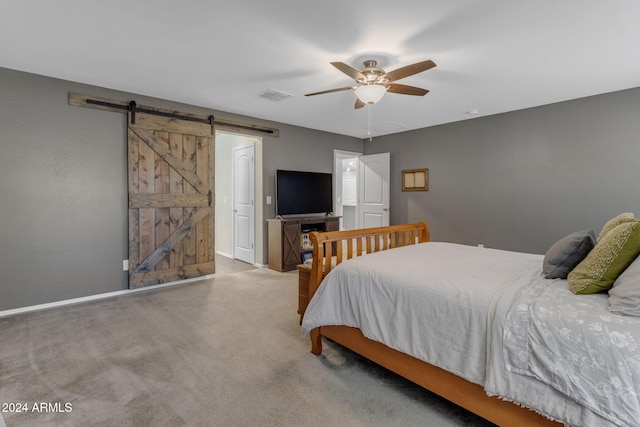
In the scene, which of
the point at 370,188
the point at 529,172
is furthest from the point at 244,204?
the point at 529,172

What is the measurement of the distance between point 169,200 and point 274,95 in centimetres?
200

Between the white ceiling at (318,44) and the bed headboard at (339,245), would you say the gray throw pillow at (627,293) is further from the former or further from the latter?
the white ceiling at (318,44)

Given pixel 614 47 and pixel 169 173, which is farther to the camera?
pixel 169 173

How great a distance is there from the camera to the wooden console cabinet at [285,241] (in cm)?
493

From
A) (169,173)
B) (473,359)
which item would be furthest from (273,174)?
(473,359)

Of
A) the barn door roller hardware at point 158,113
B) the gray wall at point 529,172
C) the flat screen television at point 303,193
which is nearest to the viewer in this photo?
the barn door roller hardware at point 158,113

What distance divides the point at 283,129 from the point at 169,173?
6.91 feet

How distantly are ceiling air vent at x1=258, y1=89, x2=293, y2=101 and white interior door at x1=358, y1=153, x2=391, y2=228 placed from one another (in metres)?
2.86

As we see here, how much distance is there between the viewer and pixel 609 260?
4.91 feet

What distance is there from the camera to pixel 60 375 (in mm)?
2127

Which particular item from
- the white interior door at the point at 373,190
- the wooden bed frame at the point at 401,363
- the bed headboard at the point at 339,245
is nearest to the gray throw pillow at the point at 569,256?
the wooden bed frame at the point at 401,363

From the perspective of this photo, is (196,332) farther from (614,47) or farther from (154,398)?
(614,47)

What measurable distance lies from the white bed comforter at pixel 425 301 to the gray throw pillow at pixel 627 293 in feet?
Result: 1.50

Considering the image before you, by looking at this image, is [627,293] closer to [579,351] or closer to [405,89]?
[579,351]
